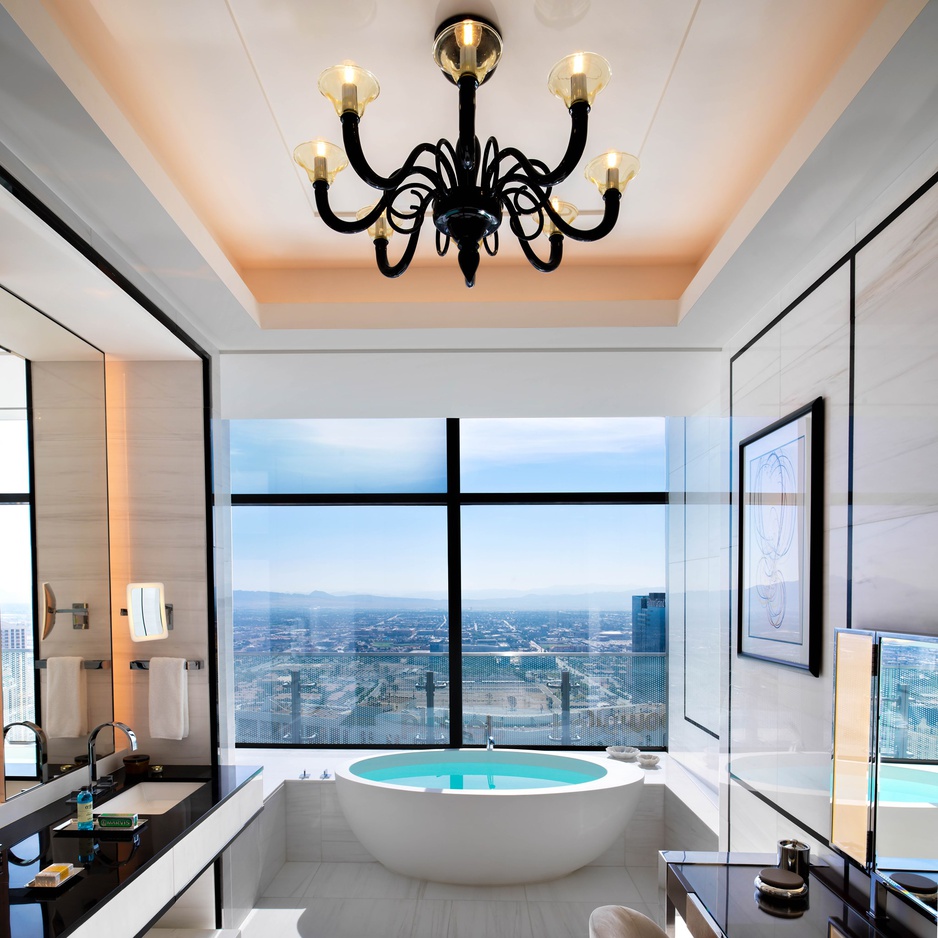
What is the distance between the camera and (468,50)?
1547 mm

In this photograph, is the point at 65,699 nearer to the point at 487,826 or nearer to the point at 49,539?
the point at 49,539

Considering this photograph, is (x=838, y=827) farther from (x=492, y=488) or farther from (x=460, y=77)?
(x=492, y=488)

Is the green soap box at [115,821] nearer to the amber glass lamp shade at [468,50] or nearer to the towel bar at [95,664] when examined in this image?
the towel bar at [95,664]

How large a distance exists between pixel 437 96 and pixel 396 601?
11.6 feet

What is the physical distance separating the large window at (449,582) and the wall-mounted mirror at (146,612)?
172cm

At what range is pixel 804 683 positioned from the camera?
2.53 meters

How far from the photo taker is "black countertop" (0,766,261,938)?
1.80 m

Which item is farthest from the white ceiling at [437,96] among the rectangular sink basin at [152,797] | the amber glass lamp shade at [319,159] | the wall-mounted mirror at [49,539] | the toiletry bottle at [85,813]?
the rectangular sink basin at [152,797]

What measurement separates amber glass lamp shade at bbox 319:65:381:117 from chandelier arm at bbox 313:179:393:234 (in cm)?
20

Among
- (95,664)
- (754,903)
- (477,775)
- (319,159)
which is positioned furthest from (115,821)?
(477,775)

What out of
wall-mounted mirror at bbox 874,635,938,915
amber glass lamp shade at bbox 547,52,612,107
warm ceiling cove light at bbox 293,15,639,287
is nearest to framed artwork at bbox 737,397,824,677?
wall-mounted mirror at bbox 874,635,938,915

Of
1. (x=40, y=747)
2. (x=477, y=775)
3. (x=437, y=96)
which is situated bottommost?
(x=477, y=775)

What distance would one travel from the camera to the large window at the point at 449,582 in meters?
5.01

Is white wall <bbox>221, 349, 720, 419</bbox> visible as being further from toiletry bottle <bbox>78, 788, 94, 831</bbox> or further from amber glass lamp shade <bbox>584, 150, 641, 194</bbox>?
toiletry bottle <bbox>78, 788, 94, 831</bbox>
